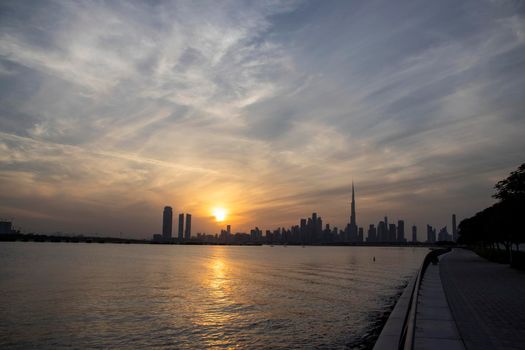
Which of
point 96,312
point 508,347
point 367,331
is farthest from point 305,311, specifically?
point 508,347

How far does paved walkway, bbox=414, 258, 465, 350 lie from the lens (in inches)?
492

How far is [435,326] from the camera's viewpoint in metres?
14.9

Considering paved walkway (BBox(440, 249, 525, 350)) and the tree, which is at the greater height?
the tree

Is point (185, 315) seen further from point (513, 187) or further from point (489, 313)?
point (513, 187)

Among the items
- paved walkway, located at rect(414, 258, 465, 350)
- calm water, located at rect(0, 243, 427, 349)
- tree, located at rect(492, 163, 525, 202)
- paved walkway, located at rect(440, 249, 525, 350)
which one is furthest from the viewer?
tree, located at rect(492, 163, 525, 202)

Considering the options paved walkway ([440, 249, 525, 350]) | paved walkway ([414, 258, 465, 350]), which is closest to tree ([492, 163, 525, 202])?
paved walkway ([440, 249, 525, 350])

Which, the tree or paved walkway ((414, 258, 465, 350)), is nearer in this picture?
paved walkway ((414, 258, 465, 350))

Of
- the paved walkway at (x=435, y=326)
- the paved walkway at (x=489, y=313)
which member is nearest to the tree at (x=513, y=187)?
the paved walkway at (x=489, y=313)

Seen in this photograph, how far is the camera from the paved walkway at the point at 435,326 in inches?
492

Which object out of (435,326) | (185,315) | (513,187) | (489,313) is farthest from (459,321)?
(513,187)

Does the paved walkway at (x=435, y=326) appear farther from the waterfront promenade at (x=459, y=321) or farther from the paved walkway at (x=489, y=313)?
the paved walkway at (x=489, y=313)

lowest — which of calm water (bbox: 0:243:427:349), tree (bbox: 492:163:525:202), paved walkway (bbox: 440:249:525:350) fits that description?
calm water (bbox: 0:243:427:349)

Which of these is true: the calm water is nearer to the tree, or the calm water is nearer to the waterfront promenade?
→ the waterfront promenade

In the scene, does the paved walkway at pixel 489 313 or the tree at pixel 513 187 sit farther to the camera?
the tree at pixel 513 187
